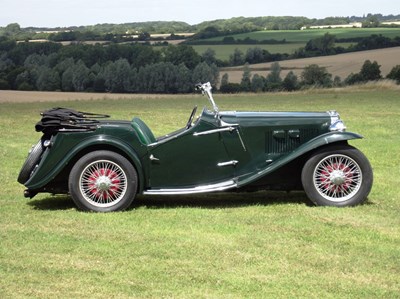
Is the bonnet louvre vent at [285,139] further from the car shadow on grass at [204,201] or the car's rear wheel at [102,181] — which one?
the car's rear wheel at [102,181]

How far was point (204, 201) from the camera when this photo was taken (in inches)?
394

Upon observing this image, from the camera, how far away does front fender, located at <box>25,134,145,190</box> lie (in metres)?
9.13

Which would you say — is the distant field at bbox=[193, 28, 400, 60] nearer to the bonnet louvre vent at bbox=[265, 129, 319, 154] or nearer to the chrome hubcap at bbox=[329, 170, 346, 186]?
the bonnet louvre vent at bbox=[265, 129, 319, 154]

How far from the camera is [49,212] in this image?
9.27 metres

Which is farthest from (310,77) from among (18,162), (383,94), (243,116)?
(243,116)

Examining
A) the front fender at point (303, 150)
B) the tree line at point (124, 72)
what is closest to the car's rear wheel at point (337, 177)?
the front fender at point (303, 150)

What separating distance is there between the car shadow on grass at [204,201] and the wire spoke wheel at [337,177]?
0.33 metres

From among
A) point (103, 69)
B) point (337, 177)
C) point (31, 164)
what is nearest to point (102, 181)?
point (31, 164)

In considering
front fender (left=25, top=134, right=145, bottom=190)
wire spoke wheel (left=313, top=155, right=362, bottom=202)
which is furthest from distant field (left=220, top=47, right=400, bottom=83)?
front fender (left=25, top=134, right=145, bottom=190)

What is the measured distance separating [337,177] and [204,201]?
1.76m

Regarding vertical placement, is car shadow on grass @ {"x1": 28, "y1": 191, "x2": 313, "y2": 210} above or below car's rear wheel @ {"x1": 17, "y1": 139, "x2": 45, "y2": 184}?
below

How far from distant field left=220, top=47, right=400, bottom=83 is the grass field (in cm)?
3557

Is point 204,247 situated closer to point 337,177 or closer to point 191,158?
point 191,158

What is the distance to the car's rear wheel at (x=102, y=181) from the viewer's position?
9.08 meters
